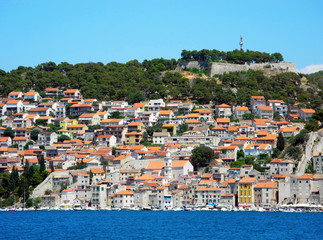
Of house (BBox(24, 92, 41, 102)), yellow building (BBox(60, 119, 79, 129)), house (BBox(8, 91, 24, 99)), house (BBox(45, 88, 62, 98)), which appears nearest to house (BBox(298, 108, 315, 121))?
yellow building (BBox(60, 119, 79, 129))

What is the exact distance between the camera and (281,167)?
68.5 meters

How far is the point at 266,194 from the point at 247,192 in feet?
5.74

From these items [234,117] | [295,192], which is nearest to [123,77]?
[234,117]

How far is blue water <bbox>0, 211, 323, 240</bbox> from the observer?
52.0 meters

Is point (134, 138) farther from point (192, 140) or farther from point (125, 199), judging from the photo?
point (125, 199)

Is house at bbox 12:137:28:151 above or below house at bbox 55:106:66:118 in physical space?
below

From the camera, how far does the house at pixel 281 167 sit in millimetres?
68312

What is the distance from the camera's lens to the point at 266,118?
290ft

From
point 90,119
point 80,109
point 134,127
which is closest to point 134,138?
point 134,127

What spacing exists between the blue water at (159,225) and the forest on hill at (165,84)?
32.8m

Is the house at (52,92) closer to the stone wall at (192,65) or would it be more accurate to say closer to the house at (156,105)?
the house at (156,105)

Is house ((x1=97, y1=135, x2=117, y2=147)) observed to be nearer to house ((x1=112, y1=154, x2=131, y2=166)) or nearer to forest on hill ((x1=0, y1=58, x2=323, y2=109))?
house ((x1=112, y1=154, x2=131, y2=166))

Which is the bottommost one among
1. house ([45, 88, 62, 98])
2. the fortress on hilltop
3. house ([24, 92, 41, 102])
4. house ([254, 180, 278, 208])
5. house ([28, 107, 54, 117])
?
house ([254, 180, 278, 208])

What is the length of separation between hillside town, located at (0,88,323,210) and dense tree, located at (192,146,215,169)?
40cm
